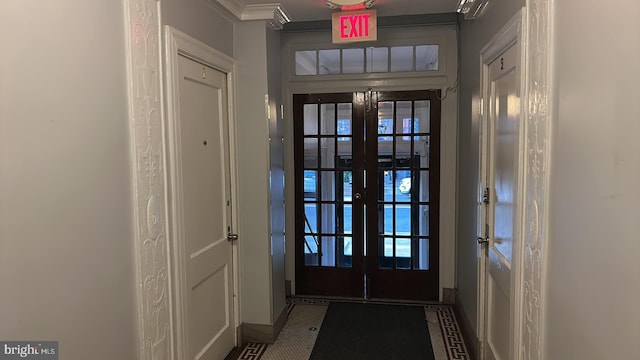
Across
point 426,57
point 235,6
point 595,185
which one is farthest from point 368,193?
point 595,185

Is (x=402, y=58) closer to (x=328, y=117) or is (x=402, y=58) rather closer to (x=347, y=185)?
(x=328, y=117)

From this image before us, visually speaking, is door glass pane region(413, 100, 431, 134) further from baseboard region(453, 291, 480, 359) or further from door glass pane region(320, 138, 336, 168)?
baseboard region(453, 291, 480, 359)

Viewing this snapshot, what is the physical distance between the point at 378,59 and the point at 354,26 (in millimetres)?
807

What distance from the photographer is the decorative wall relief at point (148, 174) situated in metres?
1.79

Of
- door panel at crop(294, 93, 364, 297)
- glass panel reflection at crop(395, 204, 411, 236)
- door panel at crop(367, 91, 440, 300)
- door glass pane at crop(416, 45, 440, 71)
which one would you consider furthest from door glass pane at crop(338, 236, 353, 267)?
door glass pane at crop(416, 45, 440, 71)

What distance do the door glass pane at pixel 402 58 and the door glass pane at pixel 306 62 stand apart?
2.45 feet

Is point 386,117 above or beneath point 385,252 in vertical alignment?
above

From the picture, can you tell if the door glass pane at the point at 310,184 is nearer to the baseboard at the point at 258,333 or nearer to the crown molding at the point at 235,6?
the baseboard at the point at 258,333

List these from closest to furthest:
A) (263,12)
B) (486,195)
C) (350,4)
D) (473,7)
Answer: (486,195), (473,7), (350,4), (263,12)

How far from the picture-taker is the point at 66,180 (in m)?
1.42

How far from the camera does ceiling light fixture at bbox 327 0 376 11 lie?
2852mm

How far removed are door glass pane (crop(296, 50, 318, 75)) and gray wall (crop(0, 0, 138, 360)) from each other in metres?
2.39

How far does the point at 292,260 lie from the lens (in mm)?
4082

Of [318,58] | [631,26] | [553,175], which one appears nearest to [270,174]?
[318,58]
